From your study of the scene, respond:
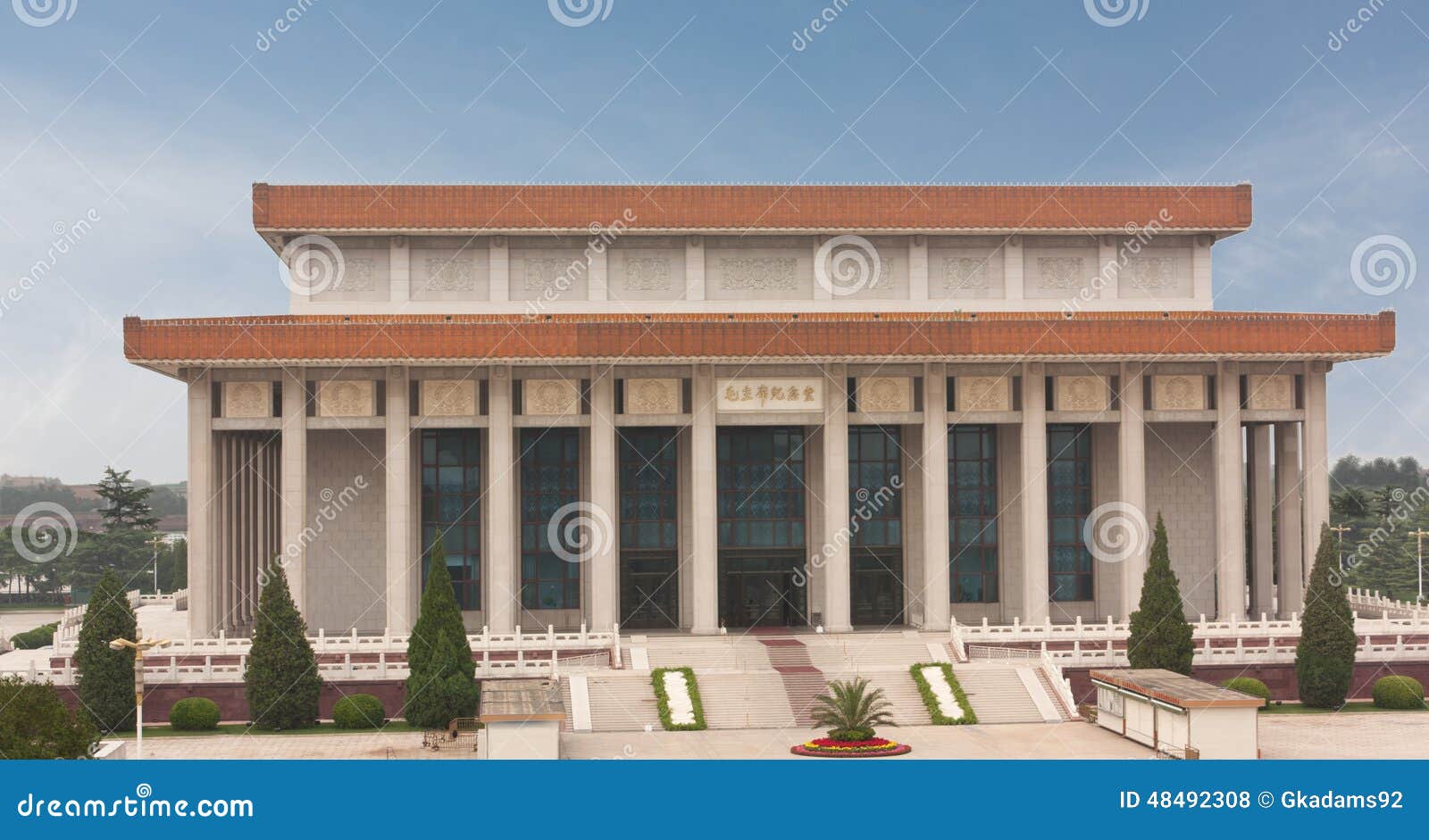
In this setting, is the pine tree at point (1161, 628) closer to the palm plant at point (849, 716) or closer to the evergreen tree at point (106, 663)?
the palm plant at point (849, 716)

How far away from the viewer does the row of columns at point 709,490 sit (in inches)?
1747

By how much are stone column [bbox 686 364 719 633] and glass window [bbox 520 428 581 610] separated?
566cm

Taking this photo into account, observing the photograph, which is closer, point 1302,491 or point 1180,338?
point 1180,338

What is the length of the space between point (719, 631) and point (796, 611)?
439 centimetres

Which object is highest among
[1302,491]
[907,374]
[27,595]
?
[907,374]

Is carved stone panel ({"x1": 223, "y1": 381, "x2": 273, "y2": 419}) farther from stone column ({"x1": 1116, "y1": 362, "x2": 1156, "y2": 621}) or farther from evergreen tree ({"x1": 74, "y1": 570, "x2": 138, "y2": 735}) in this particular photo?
stone column ({"x1": 1116, "y1": 362, "x2": 1156, "y2": 621})

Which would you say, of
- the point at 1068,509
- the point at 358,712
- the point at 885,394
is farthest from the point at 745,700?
the point at 1068,509

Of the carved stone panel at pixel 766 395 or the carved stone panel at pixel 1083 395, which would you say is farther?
the carved stone panel at pixel 1083 395

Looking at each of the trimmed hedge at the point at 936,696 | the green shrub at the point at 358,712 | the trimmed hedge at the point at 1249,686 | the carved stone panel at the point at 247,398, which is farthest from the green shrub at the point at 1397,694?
the carved stone panel at the point at 247,398

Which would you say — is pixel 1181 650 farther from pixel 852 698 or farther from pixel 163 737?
pixel 163 737

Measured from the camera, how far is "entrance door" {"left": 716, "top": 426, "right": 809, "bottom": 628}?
48.9 metres

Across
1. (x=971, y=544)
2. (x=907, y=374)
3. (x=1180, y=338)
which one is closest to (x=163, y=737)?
(x=907, y=374)

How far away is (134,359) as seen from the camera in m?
43.2
